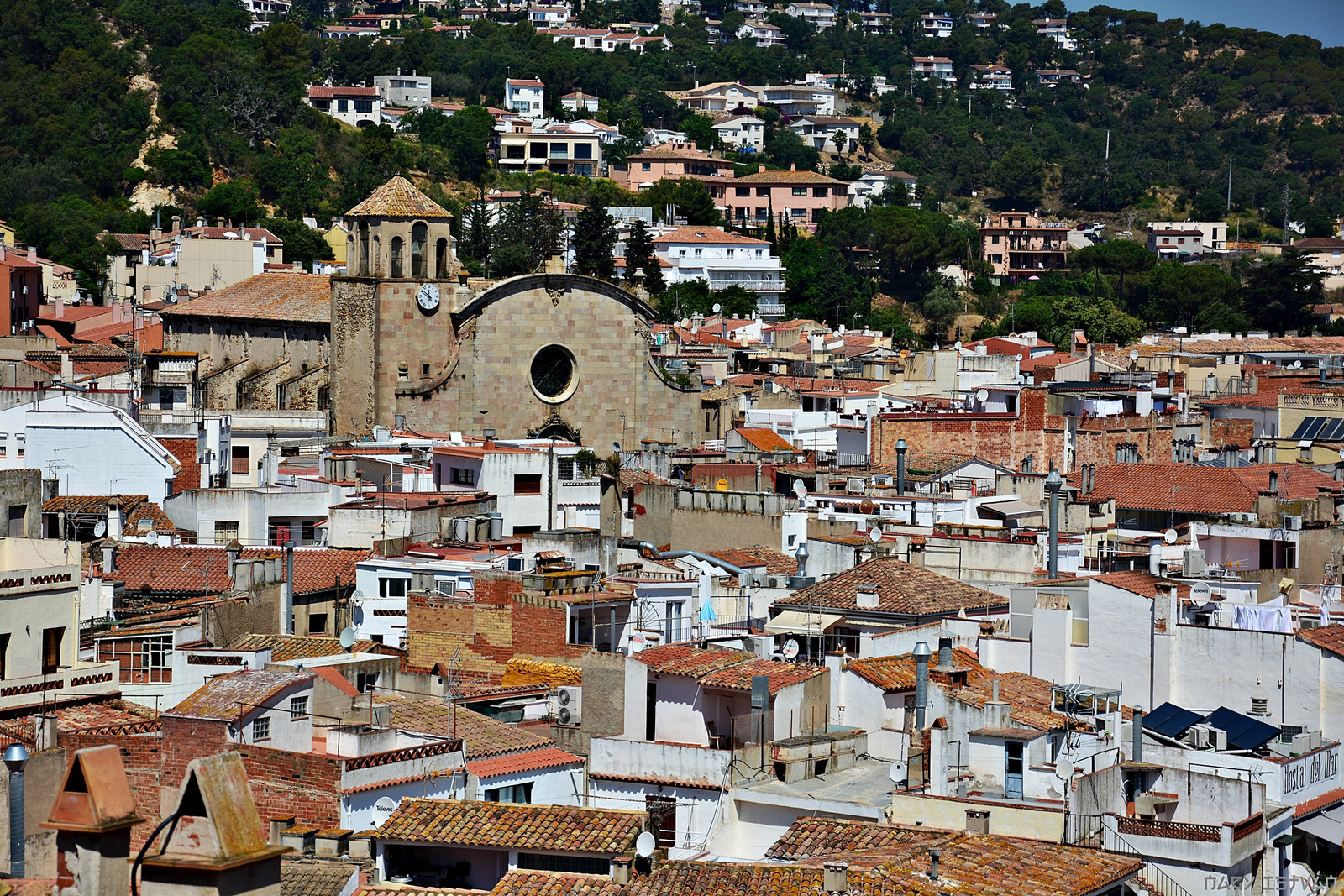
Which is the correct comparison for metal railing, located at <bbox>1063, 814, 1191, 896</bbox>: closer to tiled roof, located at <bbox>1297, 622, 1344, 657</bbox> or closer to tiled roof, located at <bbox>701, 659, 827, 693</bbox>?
tiled roof, located at <bbox>701, 659, 827, 693</bbox>

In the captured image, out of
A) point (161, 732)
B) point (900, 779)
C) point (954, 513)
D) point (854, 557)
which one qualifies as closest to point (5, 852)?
point (161, 732)

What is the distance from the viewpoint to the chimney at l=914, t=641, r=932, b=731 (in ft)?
68.8

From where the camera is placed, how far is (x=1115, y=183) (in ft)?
568

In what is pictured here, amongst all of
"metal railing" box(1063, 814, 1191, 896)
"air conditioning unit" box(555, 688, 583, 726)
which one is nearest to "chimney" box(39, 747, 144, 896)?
"metal railing" box(1063, 814, 1191, 896)

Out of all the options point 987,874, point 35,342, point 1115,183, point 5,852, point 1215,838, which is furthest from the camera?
point 1115,183

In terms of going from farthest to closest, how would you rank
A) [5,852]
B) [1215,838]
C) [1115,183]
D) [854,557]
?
[1115,183] < [854,557] < [1215,838] < [5,852]

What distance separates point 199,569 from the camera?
3225 cm

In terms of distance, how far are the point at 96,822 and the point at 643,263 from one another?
89294mm

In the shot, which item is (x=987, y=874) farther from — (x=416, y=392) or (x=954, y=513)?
(x=416, y=392)

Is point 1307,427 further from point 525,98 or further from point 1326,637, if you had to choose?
point 525,98

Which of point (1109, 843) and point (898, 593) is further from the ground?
point (898, 593)

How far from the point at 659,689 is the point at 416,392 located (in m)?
39.6

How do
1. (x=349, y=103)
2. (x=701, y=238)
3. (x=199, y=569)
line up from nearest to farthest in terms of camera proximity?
(x=199, y=569), (x=701, y=238), (x=349, y=103)

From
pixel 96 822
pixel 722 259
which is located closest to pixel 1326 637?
pixel 96 822
